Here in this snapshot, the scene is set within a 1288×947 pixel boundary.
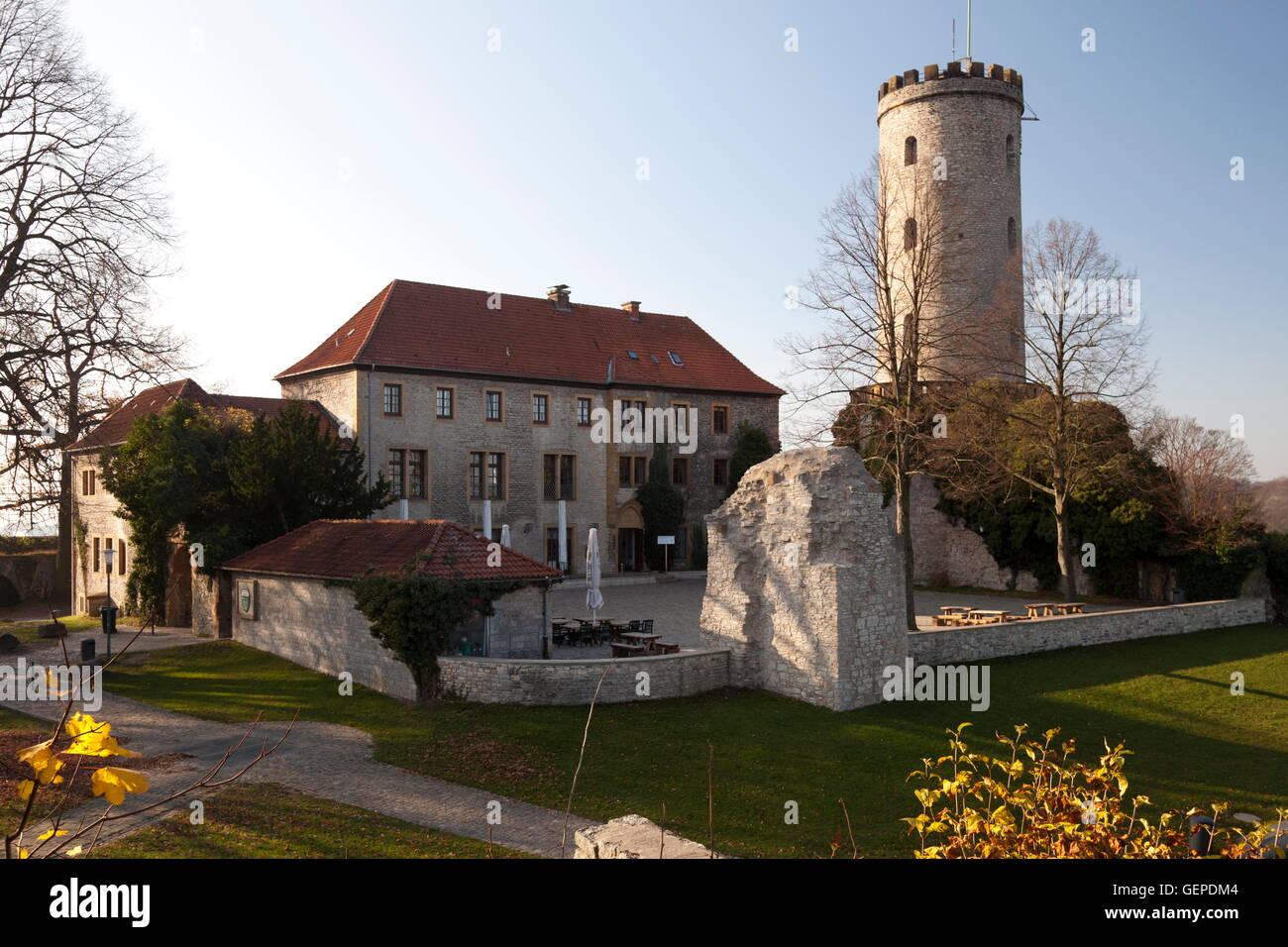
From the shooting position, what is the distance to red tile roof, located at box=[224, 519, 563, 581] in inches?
776

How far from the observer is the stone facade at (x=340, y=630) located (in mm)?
19500

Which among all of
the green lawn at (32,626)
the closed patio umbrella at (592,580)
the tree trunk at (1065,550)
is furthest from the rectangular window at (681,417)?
the green lawn at (32,626)

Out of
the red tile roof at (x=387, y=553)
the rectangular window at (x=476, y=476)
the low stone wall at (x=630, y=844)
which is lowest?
the low stone wall at (x=630, y=844)

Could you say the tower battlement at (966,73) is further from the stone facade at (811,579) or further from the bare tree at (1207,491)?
the stone facade at (811,579)

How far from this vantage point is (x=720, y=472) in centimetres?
4622

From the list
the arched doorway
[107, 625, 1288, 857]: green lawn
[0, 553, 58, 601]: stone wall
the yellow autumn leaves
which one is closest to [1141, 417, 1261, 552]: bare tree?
[107, 625, 1288, 857]: green lawn

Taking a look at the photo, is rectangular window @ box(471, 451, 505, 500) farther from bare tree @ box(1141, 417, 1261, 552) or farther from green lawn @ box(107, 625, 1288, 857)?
bare tree @ box(1141, 417, 1261, 552)

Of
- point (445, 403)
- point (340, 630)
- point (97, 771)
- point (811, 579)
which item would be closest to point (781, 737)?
point (811, 579)

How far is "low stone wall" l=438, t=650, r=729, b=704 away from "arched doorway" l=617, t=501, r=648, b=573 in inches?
970

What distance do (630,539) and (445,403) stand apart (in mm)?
10959

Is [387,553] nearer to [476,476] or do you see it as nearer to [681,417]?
[476,476]

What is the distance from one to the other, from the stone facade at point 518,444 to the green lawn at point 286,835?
25177 mm

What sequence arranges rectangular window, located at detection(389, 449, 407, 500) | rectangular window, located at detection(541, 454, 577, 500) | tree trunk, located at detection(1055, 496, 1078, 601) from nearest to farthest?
tree trunk, located at detection(1055, 496, 1078, 601), rectangular window, located at detection(389, 449, 407, 500), rectangular window, located at detection(541, 454, 577, 500)
